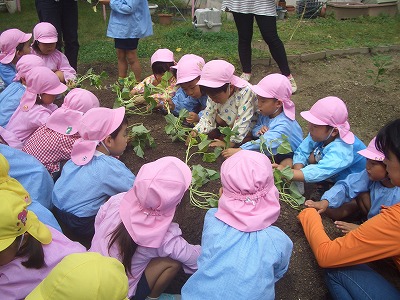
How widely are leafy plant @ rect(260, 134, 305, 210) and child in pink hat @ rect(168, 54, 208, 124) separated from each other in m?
0.97

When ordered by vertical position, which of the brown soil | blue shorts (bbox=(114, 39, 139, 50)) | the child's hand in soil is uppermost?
blue shorts (bbox=(114, 39, 139, 50))

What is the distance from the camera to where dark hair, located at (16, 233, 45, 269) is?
1842 mm

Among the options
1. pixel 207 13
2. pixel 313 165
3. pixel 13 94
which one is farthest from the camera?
pixel 207 13

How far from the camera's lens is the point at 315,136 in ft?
9.64

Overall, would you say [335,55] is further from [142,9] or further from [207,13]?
[142,9]

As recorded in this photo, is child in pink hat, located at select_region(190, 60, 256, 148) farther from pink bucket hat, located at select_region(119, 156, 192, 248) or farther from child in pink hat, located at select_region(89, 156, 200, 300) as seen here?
pink bucket hat, located at select_region(119, 156, 192, 248)

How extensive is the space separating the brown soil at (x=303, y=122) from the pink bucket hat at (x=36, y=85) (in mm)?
897

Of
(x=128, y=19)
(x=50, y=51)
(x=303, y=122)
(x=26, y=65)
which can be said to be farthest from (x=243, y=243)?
(x=50, y=51)

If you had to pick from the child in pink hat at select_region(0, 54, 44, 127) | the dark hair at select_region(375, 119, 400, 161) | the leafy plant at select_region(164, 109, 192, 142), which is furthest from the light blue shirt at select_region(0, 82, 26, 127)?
the dark hair at select_region(375, 119, 400, 161)

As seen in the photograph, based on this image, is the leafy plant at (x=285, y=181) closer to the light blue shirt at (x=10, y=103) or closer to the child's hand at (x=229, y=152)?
the child's hand at (x=229, y=152)

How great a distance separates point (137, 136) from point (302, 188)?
4.89ft

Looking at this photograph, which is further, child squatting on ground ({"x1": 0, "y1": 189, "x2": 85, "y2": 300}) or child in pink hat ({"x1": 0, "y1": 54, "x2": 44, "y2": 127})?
child in pink hat ({"x1": 0, "y1": 54, "x2": 44, "y2": 127})

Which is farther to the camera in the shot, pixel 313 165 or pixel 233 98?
pixel 233 98

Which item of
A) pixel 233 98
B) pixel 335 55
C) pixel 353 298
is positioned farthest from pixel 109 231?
pixel 335 55
